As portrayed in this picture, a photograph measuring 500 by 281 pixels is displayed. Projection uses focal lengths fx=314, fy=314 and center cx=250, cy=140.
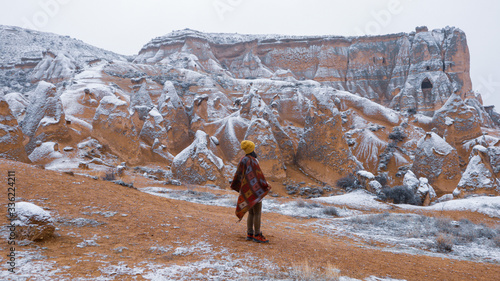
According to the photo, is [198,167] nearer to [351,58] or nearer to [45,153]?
[45,153]

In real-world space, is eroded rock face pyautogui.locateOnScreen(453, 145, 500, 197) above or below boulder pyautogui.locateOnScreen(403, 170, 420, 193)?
above

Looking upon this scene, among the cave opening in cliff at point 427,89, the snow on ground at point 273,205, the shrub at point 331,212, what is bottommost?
the snow on ground at point 273,205

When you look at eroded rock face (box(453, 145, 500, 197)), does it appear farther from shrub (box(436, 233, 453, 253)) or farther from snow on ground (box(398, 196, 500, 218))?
shrub (box(436, 233, 453, 253))

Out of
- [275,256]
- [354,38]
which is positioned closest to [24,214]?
[275,256]

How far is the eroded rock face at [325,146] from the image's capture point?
18.4 m

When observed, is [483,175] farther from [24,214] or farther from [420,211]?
[24,214]

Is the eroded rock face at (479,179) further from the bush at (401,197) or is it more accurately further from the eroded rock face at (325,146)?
the eroded rock face at (325,146)

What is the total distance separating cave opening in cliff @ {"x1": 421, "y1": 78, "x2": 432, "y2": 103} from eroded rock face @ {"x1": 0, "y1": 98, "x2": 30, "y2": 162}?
55369 mm

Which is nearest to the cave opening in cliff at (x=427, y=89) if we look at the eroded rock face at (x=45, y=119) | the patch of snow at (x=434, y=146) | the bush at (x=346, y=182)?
the patch of snow at (x=434, y=146)

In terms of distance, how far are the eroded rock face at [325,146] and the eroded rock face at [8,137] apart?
1459 centimetres

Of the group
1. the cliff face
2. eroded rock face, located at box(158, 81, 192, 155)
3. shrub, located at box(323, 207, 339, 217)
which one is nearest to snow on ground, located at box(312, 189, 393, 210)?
shrub, located at box(323, 207, 339, 217)

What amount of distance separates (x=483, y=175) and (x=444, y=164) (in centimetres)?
447

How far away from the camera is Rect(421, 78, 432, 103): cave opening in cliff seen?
171 feet

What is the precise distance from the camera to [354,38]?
207ft
